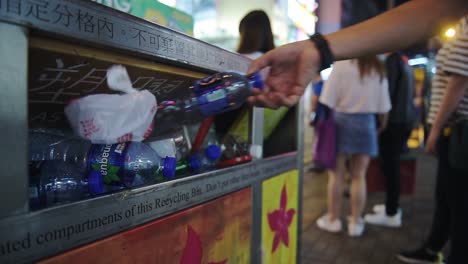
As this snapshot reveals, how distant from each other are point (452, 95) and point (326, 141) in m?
1.23

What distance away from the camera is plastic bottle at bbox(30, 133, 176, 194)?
2.53 ft

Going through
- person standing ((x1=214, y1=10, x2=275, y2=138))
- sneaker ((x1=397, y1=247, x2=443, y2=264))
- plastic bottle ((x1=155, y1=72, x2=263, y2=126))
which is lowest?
sneaker ((x1=397, y1=247, x2=443, y2=264))

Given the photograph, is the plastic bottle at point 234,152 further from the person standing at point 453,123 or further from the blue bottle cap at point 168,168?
the person standing at point 453,123

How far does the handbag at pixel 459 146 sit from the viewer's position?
1.35 m

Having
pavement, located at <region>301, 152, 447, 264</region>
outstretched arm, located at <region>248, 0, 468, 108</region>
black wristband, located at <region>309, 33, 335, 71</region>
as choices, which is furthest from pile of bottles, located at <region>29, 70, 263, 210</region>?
pavement, located at <region>301, 152, 447, 264</region>

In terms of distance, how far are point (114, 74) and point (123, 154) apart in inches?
7.7

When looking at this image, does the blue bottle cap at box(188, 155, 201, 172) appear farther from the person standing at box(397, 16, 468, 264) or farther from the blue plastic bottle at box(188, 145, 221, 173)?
the person standing at box(397, 16, 468, 264)

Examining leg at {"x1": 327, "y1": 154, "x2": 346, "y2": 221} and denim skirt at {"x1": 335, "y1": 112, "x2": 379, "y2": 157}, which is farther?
leg at {"x1": 327, "y1": 154, "x2": 346, "y2": 221}

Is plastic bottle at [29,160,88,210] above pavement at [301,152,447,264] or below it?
above

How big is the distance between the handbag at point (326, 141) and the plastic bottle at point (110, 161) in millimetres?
1973

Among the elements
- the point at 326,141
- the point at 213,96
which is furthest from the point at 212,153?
the point at 326,141

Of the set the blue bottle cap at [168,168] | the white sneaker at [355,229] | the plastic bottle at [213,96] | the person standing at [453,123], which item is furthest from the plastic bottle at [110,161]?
→ the white sneaker at [355,229]

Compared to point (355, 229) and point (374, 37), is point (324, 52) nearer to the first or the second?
point (374, 37)

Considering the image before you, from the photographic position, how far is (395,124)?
2.82 m
